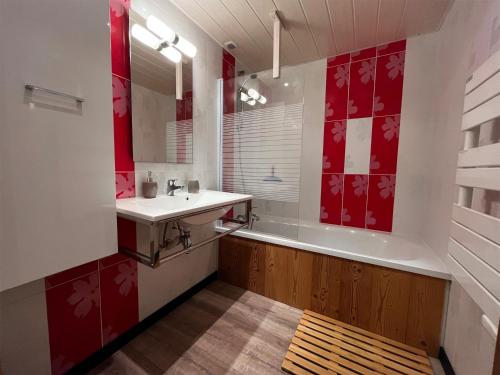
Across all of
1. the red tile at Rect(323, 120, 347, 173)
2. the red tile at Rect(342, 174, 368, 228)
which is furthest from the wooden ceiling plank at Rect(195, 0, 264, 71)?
the red tile at Rect(342, 174, 368, 228)

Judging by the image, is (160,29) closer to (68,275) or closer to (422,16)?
(68,275)

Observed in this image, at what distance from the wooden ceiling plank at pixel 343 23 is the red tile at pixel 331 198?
1249mm

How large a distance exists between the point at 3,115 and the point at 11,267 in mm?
453

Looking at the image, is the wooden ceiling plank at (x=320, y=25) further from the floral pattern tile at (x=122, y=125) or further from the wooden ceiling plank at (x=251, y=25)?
the floral pattern tile at (x=122, y=125)

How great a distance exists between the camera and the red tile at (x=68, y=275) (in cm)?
99

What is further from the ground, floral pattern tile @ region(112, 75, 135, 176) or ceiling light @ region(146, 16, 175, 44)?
ceiling light @ region(146, 16, 175, 44)

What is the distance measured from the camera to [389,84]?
1983 millimetres

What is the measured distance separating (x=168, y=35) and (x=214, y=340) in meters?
2.06

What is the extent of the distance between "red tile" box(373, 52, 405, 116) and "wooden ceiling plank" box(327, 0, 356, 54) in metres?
0.35

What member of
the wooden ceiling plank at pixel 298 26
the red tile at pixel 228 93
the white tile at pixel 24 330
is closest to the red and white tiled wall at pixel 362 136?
the wooden ceiling plank at pixel 298 26

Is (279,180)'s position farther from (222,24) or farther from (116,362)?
(116,362)

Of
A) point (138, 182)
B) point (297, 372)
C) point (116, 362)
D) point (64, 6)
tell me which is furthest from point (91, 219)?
point (297, 372)

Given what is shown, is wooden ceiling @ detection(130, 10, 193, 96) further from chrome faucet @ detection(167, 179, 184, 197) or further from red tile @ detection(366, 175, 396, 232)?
red tile @ detection(366, 175, 396, 232)

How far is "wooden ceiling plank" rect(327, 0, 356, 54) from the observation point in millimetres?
1474
